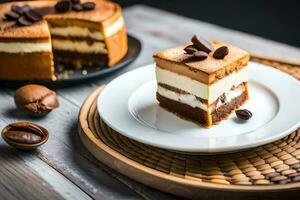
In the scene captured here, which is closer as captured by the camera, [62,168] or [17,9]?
[62,168]

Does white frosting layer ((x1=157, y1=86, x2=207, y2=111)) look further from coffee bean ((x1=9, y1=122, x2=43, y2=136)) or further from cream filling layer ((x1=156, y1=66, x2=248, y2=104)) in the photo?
coffee bean ((x1=9, y1=122, x2=43, y2=136))

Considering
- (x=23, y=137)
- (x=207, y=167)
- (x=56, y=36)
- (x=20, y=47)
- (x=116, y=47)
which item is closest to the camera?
(x=207, y=167)

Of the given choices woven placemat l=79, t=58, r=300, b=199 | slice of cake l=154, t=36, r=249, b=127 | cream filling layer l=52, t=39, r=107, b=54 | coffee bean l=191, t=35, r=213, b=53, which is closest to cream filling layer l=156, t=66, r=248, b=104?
slice of cake l=154, t=36, r=249, b=127

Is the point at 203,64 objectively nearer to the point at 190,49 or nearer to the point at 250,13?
the point at 190,49

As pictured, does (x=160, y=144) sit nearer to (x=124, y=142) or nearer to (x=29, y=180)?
(x=124, y=142)

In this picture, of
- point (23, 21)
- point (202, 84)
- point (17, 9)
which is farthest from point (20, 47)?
point (202, 84)

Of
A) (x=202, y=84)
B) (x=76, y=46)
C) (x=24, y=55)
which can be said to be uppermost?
(x=202, y=84)
